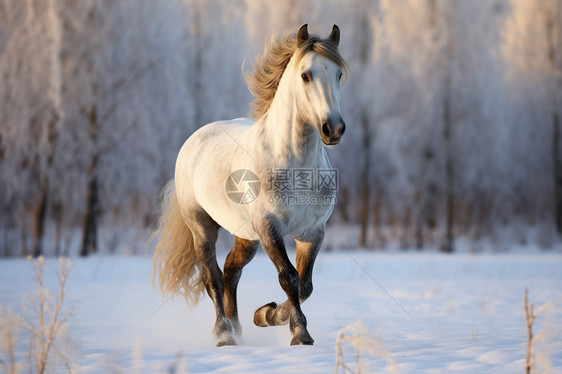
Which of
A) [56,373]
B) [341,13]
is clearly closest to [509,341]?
[56,373]

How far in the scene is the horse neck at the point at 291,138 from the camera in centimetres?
367

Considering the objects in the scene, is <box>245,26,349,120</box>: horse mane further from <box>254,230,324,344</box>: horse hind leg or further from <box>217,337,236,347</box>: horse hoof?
<box>217,337,236,347</box>: horse hoof

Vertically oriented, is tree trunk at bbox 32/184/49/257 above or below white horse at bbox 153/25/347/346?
below

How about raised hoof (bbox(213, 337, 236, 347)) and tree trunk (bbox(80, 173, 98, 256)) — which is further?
tree trunk (bbox(80, 173, 98, 256))

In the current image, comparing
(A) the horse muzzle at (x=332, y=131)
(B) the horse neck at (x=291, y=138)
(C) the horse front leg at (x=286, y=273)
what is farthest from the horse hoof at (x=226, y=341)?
(A) the horse muzzle at (x=332, y=131)

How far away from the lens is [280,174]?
12.0 feet

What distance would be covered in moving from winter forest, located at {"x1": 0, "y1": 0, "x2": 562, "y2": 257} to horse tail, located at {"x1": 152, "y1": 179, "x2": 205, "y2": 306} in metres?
4.75

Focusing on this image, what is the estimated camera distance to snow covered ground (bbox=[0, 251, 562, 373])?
291 centimetres

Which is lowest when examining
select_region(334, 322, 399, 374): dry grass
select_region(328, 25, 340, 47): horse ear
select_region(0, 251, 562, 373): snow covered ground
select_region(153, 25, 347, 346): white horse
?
select_region(0, 251, 562, 373): snow covered ground

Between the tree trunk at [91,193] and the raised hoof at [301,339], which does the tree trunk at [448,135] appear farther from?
the raised hoof at [301,339]

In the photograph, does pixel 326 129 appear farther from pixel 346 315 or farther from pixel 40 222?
pixel 40 222

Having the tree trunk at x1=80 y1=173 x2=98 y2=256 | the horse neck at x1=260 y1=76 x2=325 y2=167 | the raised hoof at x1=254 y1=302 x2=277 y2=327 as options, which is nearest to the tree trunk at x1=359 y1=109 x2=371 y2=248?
the tree trunk at x1=80 y1=173 x2=98 y2=256

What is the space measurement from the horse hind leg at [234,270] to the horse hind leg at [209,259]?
70 mm

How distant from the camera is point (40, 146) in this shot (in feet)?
36.3
